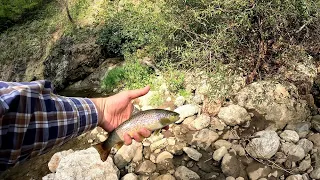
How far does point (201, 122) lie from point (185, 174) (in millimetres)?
1138

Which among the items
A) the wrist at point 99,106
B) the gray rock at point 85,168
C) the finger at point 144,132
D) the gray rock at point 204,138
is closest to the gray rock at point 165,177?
the gray rock at point 85,168

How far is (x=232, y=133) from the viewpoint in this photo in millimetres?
5191

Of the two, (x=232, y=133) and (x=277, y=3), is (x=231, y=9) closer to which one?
(x=277, y=3)

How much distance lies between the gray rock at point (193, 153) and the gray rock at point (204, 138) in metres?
0.17

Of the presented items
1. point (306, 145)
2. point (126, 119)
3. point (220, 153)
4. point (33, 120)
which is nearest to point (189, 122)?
point (220, 153)

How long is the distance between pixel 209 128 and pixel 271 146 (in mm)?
1103

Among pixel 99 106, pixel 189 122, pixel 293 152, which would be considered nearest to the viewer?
pixel 99 106

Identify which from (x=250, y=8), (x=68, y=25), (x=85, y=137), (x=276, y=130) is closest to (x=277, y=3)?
(x=250, y=8)

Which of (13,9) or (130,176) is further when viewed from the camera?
(13,9)

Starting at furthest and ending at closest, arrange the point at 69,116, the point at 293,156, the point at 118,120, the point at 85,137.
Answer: the point at 85,137
the point at 293,156
the point at 118,120
the point at 69,116

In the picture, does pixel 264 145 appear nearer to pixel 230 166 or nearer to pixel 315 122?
pixel 230 166

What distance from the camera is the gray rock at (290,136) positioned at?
479cm

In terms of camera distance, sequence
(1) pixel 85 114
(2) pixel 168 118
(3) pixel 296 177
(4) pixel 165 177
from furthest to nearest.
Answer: (4) pixel 165 177
(3) pixel 296 177
(2) pixel 168 118
(1) pixel 85 114

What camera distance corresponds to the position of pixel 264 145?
184 inches
